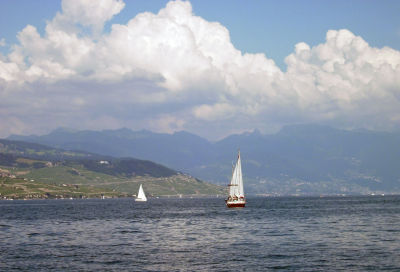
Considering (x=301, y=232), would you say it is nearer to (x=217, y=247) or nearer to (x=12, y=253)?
Result: (x=217, y=247)

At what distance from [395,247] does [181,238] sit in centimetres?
4347

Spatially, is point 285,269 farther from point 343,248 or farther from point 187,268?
point 343,248

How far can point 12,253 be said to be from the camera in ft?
290

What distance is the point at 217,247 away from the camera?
9375cm

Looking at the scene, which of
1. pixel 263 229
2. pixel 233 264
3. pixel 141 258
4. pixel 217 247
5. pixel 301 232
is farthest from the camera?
pixel 263 229

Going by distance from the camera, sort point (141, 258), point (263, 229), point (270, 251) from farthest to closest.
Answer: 1. point (263, 229)
2. point (270, 251)
3. point (141, 258)

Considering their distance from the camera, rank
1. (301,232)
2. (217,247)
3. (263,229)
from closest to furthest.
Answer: (217,247), (301,232), (263,229)

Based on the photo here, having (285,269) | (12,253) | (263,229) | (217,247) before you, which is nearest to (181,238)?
(217,247)

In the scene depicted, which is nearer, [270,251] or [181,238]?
[270,251]

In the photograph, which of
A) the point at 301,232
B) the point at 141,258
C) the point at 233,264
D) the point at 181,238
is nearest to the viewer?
the point at 233,264

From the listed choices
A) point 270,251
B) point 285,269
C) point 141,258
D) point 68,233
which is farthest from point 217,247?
point 68,233

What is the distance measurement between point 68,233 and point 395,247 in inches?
2960

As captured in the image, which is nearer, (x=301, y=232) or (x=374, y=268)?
(x=374, y=268)

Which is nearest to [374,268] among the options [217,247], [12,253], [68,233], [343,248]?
[343,248]
